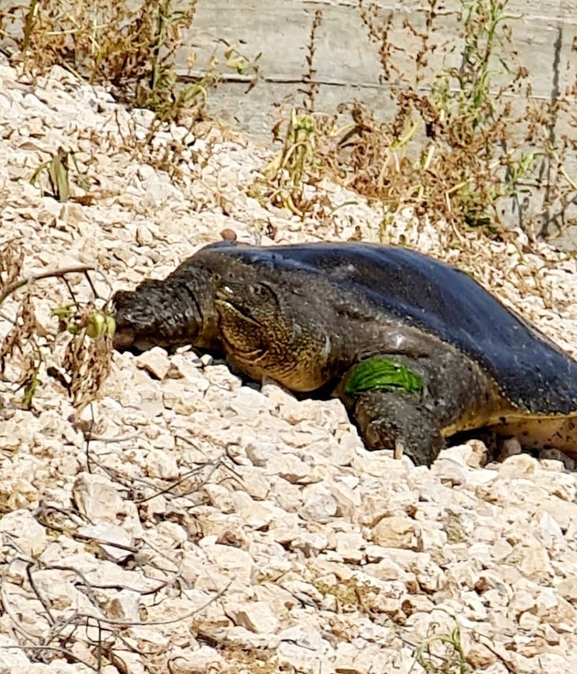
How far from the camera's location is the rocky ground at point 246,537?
97.4 inches

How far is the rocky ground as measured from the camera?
2.47 m

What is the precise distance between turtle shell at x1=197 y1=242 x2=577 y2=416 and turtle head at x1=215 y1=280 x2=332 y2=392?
0.11 meters

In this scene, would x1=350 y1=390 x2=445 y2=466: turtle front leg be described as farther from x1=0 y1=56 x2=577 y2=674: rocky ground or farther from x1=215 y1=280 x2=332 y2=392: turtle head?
x1=215 y1=280 x2=332 y2=392: turtle head

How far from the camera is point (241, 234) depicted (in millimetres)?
5266

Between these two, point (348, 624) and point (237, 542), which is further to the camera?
point (237, 542)

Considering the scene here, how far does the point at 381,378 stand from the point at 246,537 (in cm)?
106

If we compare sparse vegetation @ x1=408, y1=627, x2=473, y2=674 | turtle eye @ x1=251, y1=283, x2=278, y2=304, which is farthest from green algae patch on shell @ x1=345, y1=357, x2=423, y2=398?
sparse vegetation @ x1=408, y1=627, x2=473, y2=674

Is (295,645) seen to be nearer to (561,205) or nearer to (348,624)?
(348,624)

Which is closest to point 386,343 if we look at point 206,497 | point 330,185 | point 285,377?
point 285,377

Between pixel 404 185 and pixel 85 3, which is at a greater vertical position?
pixel 85 3

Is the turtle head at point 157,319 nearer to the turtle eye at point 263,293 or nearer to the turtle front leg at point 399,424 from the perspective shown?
the turtle eye at point 263,293

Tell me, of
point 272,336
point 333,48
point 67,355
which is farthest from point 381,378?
point 333,48

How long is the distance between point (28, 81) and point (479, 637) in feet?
12.3

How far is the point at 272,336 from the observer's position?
388cm
